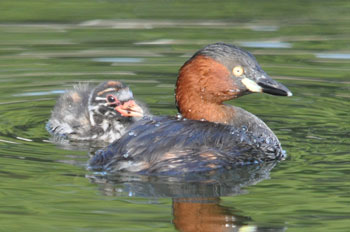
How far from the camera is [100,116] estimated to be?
8469mm

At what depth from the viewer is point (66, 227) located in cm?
536

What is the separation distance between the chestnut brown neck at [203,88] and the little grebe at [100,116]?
1.06m

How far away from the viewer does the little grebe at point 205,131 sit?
6.55m

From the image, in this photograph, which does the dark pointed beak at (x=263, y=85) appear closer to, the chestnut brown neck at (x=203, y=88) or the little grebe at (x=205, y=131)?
the little grebe at (x=205, y=131)

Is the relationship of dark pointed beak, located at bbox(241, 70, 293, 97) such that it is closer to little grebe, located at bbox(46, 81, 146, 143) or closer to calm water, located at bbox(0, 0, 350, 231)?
calm water, located at bbox(0, 0, 350, 231)

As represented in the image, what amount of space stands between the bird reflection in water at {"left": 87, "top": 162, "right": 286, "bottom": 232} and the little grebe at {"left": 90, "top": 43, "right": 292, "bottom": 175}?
4.1 inches

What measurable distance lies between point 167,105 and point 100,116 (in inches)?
35.7

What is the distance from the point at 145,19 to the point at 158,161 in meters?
6.82

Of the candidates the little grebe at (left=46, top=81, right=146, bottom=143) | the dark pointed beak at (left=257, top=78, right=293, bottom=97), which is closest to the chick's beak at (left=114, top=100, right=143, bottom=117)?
the little grebe at (left=46, top=81, right=146, bottom=143)

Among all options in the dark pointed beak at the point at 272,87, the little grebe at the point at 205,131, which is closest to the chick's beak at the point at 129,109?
the little grebe at the point at 205,131

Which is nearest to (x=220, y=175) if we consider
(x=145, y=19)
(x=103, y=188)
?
(x=103, y=188)

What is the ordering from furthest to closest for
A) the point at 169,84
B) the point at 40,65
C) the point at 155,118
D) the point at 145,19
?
the point at 145,19
the point at 40,65
the point at 169,84
the point at 155,118

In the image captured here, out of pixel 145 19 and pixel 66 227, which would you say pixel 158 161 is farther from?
pixel 145 19

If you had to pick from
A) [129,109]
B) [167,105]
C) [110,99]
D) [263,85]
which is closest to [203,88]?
[263,85]
